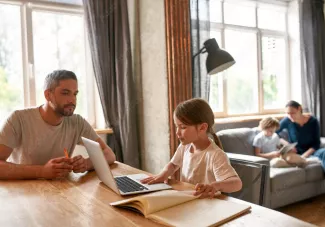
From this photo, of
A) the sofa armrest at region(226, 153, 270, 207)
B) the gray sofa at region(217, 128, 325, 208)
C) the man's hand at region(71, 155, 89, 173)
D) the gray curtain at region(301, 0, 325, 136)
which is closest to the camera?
the man's hand at region(71, 155, 89, 173)

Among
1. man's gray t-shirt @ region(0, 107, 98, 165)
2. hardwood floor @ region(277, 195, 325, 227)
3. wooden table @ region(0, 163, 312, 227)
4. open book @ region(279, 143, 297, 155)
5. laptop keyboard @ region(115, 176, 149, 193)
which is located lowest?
hardwood floor @ region(277, 195, 325, 227)

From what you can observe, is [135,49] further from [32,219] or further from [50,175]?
[32,219]

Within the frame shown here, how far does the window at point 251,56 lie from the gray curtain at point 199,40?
71 cm

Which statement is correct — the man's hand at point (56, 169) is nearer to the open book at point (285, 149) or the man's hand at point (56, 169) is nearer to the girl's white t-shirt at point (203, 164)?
the girl's white t-shirt at point (203, 164)

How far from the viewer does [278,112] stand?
479 cm

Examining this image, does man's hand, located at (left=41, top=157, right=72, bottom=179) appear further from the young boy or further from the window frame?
the window frame

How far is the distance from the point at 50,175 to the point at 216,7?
329 centimetres

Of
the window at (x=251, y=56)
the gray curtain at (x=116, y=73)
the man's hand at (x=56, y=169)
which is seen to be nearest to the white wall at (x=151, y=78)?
the gray curtain at (x=116, y=73)

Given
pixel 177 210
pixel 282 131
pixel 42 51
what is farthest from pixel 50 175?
pixel 282 131

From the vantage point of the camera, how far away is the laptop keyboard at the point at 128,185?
4.17 ft

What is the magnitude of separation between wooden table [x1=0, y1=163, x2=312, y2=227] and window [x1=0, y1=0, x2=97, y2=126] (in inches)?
66.7

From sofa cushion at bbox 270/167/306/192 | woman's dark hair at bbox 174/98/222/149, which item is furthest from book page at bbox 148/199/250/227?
sofa cushion at bbox 270/167/306/192

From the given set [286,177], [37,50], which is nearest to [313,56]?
[286,177]

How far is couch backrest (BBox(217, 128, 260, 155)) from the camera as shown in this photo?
3287mm
